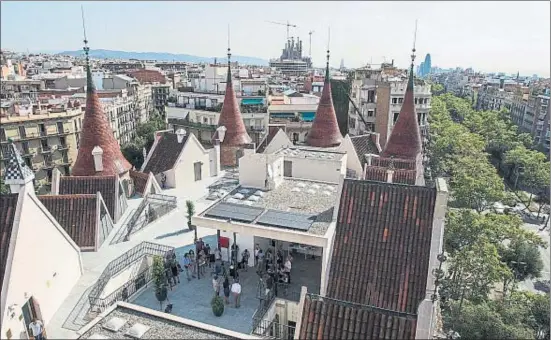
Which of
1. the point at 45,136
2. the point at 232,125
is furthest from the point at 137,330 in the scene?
the point at 45,136

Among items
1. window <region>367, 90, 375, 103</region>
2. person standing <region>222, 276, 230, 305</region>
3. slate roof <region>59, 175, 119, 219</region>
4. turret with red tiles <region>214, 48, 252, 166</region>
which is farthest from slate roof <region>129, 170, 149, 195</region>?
window <region>367, 90, 375, 103</region>

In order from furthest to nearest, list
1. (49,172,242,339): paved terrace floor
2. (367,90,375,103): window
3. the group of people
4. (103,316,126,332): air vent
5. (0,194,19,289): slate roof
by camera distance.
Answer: (367,90,375,103): window
the group of people
(49,172,242,339): paved terrace floor
(0,194,19,289): slate roof
(103,316,126,332): air vent

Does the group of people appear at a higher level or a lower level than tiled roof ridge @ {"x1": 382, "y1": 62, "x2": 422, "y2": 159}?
lower

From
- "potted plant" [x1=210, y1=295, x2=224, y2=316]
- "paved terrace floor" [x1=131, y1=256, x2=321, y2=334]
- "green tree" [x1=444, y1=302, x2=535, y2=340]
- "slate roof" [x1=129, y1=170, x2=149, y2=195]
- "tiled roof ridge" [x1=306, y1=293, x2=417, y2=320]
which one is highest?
"tiled roof ridge" [x1=306, y1=293, x2=417, y2=320]

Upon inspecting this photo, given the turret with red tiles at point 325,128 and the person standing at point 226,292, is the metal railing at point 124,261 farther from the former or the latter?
the turret with red tiles at point 325,128

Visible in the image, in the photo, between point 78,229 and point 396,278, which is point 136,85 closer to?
point 78,229

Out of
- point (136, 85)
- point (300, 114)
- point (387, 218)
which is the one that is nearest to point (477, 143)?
point (300, 114)

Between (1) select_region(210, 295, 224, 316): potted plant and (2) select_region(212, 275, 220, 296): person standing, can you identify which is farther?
(2) select_region(212, 275, 220, 296): person standing

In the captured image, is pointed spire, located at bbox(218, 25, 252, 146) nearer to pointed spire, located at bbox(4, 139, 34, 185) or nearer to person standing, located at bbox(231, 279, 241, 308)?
person standing, located at bbox(231, 279, 241, 308)
